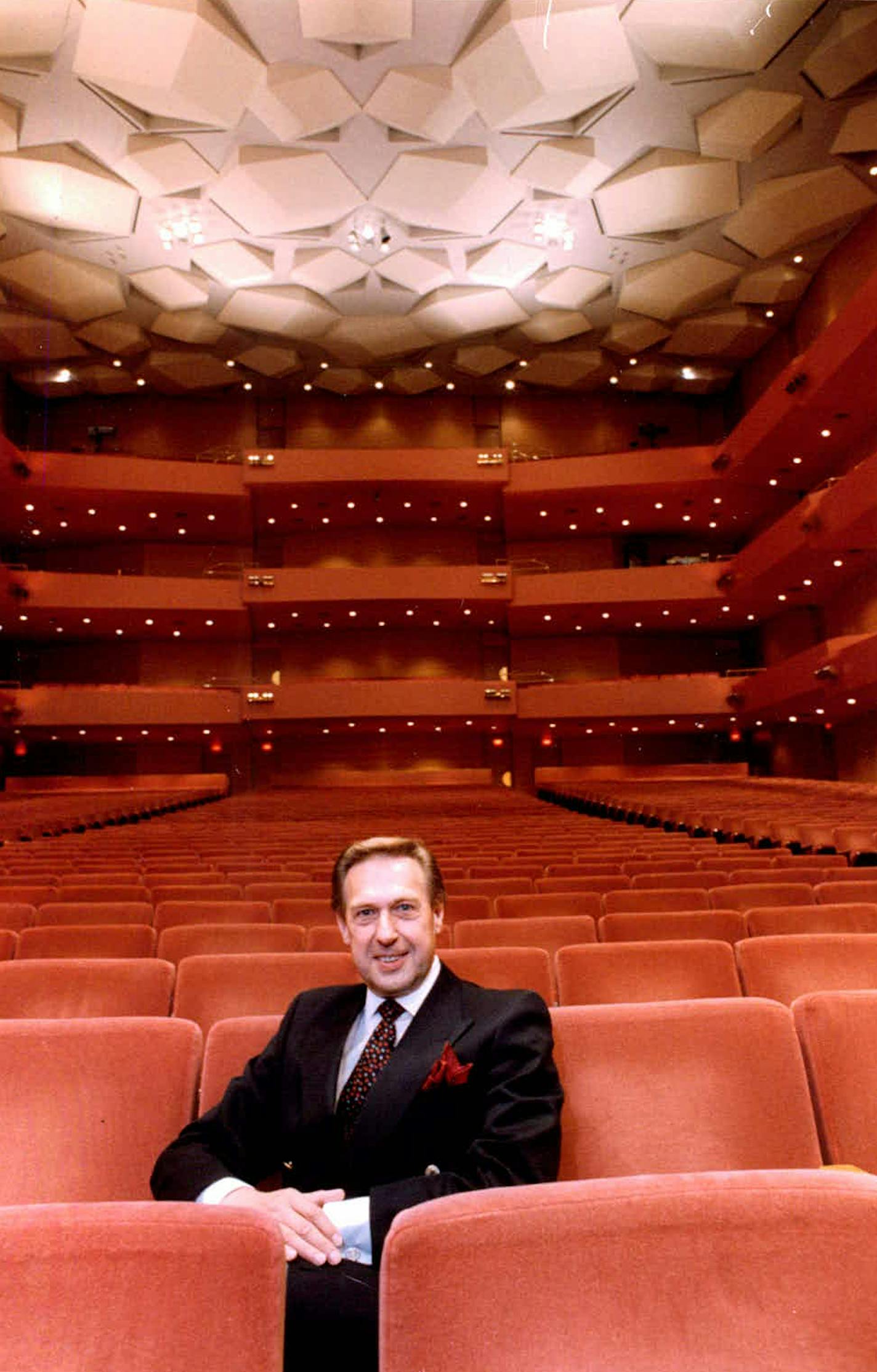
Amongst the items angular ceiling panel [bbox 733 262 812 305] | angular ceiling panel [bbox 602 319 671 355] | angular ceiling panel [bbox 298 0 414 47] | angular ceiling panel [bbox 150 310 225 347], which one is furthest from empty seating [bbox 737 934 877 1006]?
angular ceiling panel [bbox 150 310 225 347]

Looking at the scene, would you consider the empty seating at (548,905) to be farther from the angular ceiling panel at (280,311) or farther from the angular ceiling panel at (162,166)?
the angular ceiling panel at (280,311)

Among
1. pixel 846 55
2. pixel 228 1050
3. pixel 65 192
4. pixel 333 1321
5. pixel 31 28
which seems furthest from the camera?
pixel 65 192

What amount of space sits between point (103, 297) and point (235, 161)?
4.61 m

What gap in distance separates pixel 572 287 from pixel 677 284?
1967mm

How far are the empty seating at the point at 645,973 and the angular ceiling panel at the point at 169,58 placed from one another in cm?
1331

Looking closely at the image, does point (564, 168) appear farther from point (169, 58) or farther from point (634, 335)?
point (169, 58)

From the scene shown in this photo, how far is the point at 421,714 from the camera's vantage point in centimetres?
2192

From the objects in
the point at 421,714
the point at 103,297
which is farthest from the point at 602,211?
the point at 421,714

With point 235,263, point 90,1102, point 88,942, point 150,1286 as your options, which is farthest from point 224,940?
point 235,263

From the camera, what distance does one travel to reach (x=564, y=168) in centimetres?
1469

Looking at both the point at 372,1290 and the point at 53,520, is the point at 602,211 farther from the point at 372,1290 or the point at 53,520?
the point at 372,1290

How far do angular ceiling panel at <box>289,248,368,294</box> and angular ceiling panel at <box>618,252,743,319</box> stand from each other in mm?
5100

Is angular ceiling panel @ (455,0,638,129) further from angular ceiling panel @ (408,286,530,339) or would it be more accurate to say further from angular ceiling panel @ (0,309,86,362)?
angular ceiling panel @ (0,309,86,362)

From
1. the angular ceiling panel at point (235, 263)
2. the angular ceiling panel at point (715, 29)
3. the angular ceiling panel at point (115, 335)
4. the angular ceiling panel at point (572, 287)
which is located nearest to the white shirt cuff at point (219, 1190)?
the angular ceiling panel at point (715, 29)
